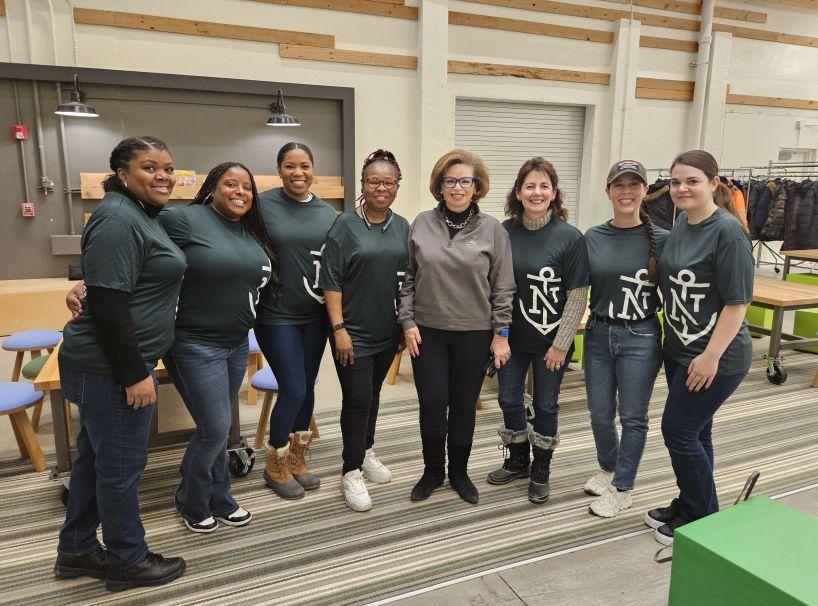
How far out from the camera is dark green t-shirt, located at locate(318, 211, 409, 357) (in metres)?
2.32

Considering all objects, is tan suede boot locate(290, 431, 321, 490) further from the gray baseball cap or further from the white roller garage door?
the white roller garage door

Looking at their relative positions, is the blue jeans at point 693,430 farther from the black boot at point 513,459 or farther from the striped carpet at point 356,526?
the black boot at point 513,459

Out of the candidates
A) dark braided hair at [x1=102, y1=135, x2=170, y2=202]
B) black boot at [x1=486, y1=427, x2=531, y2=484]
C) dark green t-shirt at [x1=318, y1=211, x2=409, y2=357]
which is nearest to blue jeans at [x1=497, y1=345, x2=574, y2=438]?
black boot at [x1=486, y1=427, x2=531, y2=484]

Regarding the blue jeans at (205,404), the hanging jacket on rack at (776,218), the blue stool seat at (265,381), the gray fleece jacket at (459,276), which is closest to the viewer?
the blue jeans at (205,404)

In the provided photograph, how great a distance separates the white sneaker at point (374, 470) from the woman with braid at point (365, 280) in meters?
0.42

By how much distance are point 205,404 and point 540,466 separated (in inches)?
58.6

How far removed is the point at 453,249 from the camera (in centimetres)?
231

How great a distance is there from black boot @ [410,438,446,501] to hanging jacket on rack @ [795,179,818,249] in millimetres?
6117

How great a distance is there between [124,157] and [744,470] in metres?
3.16

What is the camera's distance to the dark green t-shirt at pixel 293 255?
7.73 feet

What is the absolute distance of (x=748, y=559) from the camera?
1.58 m

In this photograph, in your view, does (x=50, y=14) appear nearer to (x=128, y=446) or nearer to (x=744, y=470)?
(x=128, y=446)

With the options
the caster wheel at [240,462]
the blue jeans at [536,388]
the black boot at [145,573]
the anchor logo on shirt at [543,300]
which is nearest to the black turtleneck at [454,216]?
the anchor logo on shirt at [543,300]

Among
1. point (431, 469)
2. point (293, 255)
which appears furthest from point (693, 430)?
point (293, 255)
